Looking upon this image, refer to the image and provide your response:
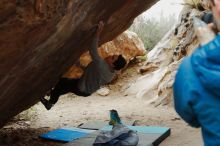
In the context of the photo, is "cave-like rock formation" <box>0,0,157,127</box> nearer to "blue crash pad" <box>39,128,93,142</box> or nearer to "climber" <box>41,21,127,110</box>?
"climber" <box>41,21,127,110</box>

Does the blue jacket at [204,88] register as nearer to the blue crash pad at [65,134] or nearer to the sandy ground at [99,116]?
the sandy ground at [99,116]

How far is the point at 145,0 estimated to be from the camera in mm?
7473

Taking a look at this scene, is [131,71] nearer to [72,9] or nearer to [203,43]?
[72,9]

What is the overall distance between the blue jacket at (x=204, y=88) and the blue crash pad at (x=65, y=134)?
18.6 ft

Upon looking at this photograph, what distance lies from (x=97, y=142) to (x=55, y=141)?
140 cm

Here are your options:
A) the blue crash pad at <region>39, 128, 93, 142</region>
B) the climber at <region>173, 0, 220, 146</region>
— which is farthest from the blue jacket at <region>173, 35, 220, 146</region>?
the blue crash pad at <region>39, 128, 93, 142</region>

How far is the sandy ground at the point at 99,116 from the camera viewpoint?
24.4 ft

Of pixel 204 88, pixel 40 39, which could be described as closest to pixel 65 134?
pixel 40 39

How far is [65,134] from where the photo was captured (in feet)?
25.3

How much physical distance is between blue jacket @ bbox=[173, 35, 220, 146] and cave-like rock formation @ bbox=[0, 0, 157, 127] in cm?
277

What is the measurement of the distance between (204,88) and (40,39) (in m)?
3.42

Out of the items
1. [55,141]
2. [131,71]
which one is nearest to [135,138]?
[55,141]

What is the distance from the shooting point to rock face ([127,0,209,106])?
422 inches

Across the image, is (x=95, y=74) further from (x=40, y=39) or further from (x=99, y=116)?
(x=99, y=116)
